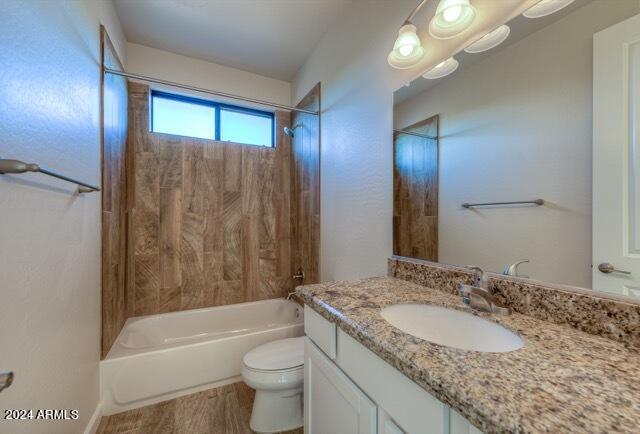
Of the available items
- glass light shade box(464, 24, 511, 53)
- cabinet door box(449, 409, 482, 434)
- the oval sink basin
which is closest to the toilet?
the oval sink basin

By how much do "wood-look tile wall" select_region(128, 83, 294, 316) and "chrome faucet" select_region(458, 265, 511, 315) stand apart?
2040 mm

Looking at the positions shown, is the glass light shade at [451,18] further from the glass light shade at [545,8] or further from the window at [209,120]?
the window at [209,120]

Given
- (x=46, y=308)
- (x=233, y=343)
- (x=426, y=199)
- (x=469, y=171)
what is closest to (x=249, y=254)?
(x=233, y=343)

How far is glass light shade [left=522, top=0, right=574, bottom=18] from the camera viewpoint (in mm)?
810

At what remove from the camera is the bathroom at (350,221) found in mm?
673

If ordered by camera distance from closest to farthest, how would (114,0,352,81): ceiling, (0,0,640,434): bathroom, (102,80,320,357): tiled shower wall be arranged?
1. (0,0,640,434): bathroom
2. (114,0,352,81): ceiling
3. (102,80,320,357): tiled shower wall

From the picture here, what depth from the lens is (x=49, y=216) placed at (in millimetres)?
1012

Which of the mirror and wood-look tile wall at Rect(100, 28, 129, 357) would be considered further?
wood-look tile wall at Rect(100, 28, 129, 357)

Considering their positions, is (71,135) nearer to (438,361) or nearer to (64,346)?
(64,346)

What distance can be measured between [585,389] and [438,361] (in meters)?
0.25

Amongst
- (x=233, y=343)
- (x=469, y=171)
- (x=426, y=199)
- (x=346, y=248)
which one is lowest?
(x=233, y=343)

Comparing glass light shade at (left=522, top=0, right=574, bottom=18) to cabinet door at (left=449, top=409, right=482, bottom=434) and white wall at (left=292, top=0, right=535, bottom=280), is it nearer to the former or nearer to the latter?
white wall at (left=292, top=0, right=535, bottom=280)

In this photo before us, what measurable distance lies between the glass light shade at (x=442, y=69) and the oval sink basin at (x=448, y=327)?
40.8 inches

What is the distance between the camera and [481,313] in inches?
34.4
